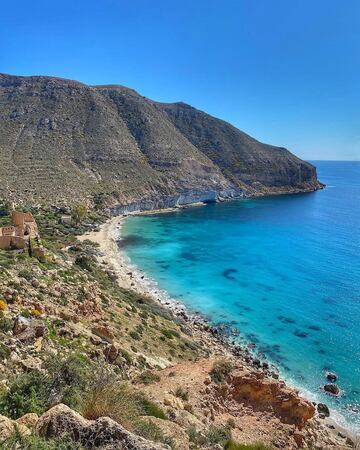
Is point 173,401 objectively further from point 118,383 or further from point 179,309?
point 179,309

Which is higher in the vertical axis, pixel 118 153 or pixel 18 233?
pixel 118 153

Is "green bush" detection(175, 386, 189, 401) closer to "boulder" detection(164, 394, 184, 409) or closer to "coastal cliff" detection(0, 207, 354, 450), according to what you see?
"coastal cliff" detection(0, 207, 354, 450)

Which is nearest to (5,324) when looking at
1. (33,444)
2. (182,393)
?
(182,393)

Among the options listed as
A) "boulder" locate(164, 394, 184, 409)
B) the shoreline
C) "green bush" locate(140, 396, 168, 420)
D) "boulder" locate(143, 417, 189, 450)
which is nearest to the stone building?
the shoreline

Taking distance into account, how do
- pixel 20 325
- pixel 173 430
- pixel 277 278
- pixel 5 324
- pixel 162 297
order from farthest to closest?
pixel 277 278
pixel 162 297
pixel 20 325
pixel 5 324
pixel 173 430

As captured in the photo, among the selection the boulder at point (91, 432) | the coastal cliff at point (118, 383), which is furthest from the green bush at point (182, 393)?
the boulder at point (91, 432)

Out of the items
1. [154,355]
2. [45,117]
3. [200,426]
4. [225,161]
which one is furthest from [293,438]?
[225,161]

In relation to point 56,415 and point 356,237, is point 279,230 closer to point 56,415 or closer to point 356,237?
point 356,237
